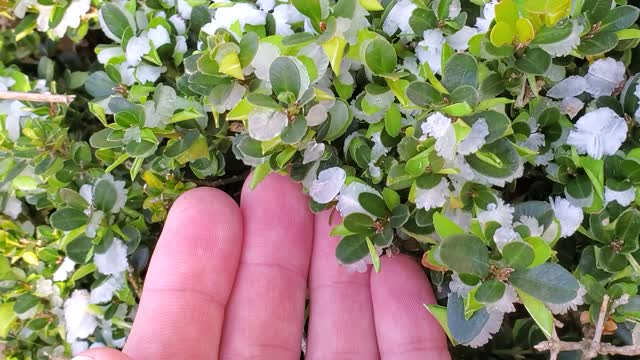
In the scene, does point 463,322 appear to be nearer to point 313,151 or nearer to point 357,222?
point 357,222

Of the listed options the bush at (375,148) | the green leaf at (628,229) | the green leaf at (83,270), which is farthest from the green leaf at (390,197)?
the green leaf at (83,270)

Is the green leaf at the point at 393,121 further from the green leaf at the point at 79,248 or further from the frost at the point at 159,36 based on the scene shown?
the green leaf at the point at 79,248

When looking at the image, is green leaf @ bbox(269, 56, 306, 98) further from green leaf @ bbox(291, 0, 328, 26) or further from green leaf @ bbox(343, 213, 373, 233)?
green leaf @ bbox(343, 213, 373, 233)

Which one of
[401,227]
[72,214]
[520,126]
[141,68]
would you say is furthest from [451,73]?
[72,214]

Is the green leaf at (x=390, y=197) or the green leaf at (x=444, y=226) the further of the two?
the green leaf at (x=390, y=197)

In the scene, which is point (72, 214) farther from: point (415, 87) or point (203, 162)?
point (415, 87)

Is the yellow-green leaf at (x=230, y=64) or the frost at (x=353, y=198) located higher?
the yellow-green leaf at (x=230, y=64)
